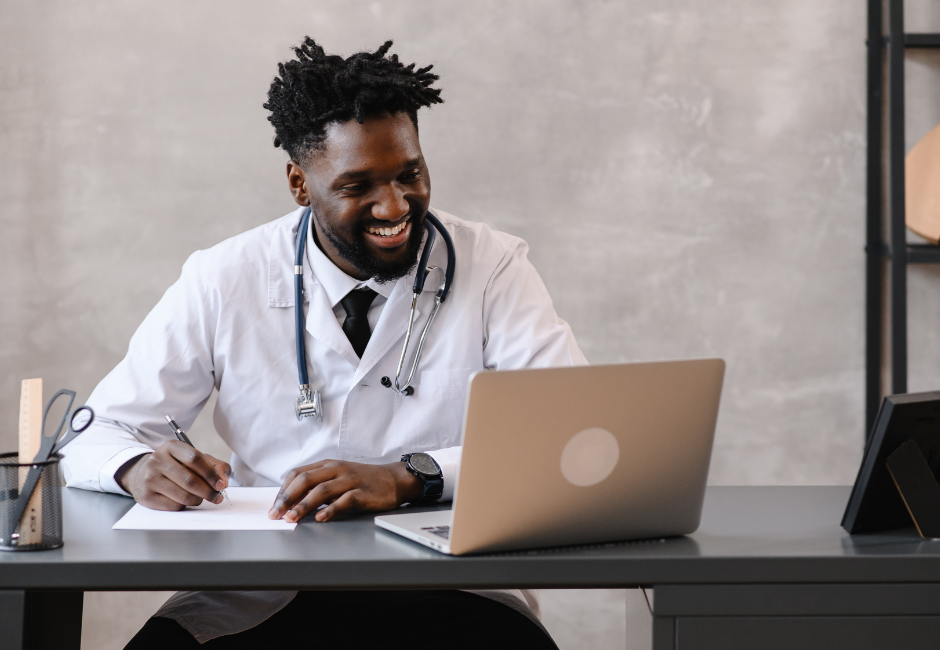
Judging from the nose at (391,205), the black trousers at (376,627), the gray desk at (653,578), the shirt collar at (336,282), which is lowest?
the black trousers at (376,627)

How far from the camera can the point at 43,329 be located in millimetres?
2480

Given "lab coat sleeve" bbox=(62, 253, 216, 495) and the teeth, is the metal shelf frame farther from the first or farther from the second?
"lab coat sleeve" bbox=(62, 253, 216, 495)

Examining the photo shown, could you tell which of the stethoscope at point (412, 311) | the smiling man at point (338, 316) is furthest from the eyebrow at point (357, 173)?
the stethoscope at point (412, 311)

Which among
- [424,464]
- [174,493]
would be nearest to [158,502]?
[174,493]

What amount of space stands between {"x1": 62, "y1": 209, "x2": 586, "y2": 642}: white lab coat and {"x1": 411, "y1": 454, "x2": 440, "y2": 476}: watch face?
342 millimetres

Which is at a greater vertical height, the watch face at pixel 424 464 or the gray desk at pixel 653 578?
the watch face at pixel 424 464

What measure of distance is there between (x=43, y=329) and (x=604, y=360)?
61.4 inches

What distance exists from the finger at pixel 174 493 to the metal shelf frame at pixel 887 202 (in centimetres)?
193

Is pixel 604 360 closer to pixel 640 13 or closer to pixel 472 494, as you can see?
pixel 640 13

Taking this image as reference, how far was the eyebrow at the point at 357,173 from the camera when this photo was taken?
1609 mm

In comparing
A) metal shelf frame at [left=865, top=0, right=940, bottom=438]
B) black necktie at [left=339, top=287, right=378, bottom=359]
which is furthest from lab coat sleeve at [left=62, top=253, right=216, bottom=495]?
metal shelf frame at [left=865, top=0, right=940, bottom=438]

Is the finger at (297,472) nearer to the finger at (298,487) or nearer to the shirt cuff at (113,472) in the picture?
the finger at (298,487)

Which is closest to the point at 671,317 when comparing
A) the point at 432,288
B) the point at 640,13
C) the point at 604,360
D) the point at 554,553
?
the point at 604,360

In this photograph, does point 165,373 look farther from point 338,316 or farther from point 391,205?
point 391,205
